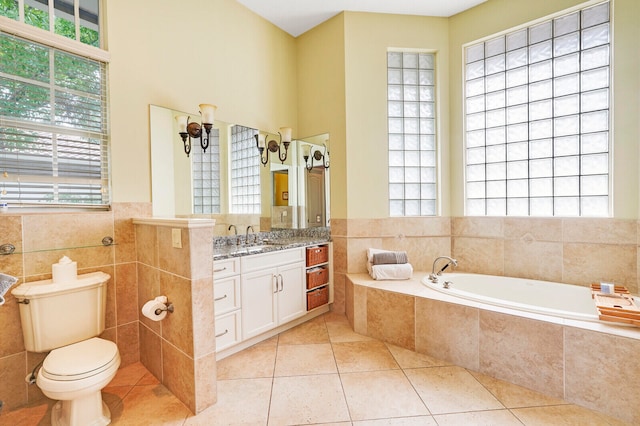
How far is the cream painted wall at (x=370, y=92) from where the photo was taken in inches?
126

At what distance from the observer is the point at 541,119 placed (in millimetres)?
2908

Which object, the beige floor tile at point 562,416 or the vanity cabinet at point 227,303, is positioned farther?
the vanity cabinet at point 227,303

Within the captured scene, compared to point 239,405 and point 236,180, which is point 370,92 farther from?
point 239,405

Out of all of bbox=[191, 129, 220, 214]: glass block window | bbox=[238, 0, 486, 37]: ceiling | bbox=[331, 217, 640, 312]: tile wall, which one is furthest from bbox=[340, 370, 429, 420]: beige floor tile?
bbox=[238, 0, 486, 37]: ceiling

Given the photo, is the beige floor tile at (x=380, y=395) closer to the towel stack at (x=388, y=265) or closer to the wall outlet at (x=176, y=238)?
the towel stack at (x=388, y=265)

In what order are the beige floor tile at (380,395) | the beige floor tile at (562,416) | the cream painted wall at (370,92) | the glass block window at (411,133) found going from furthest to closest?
the glass block window at (411,133)
the cream painted wall at (370,92)
the beige floor tile at (380,395)
the beige floor tile at (562,416)

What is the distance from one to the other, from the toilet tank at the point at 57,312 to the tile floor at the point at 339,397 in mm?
450

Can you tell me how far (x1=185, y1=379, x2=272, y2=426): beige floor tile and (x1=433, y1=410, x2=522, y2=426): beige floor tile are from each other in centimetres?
103

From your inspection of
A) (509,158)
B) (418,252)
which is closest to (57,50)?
(418,252)

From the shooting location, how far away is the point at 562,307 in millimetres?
2615

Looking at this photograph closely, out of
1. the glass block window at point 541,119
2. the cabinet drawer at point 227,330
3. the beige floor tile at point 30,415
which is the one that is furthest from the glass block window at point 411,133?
the beige floor tile at point 30,415

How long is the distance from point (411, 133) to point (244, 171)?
194cm

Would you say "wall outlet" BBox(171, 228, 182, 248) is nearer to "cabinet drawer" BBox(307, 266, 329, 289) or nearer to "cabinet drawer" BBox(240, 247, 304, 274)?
"cabinet drawer" BBox(240, 247, 304, 274)

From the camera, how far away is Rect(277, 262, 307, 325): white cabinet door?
2.73 m
